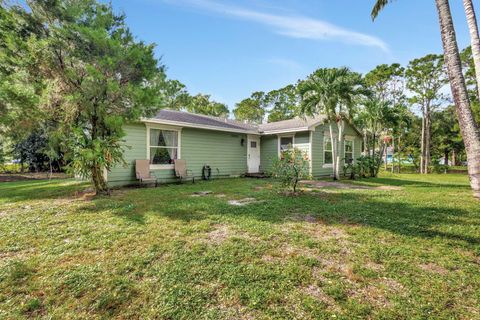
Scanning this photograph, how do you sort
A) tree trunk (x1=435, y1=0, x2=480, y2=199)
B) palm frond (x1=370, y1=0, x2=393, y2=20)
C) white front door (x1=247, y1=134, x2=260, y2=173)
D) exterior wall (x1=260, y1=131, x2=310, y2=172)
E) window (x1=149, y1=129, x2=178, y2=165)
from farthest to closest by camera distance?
white front door (x1=247, y1=134, x2=260, y2=173) → exterior wall (x1=260, y1=131, x2=310, y2=172) → window (x1=149, y1=129, x2=178, y2=165) → palm frond (x1=370, y1=0, x2=393, y2=20) → tree trunk (x1=435, y1=0, x2=480, y2=199)

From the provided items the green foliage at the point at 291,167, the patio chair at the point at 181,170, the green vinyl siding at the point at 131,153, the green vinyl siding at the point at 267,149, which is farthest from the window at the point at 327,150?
the green vinyl siding at the point at 131,153

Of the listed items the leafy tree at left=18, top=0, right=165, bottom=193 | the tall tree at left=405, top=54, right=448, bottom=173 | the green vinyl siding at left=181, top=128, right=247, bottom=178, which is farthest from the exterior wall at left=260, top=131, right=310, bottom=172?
the tall tree at left=405, top=54, right=448, bottom=173

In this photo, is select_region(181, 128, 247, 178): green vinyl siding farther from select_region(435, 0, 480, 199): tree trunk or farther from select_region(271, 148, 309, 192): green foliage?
select_region(435, 0, 480, 199): tree trunk

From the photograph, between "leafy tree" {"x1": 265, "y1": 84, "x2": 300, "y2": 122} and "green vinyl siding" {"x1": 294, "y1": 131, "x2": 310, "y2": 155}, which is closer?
"green vinyl siding" {"x1": 294, "y1": 131, "x2": 310, "y2": 155}

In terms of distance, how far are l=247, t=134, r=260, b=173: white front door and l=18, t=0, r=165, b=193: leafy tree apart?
24.9 feet

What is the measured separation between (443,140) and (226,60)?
26.0m

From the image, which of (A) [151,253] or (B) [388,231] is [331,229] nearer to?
(B) [388,231]

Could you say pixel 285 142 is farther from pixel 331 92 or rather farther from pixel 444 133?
pixel 444 133

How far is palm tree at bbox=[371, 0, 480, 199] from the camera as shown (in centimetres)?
571

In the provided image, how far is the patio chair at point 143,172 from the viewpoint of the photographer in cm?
879

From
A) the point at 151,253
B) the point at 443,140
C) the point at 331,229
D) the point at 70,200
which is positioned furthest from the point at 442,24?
the point at 443,140

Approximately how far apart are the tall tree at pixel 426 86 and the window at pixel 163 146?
23.1 metres

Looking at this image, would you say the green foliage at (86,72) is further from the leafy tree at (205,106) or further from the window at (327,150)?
the leafy tree at (205,106)

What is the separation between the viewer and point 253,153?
1388 cm
